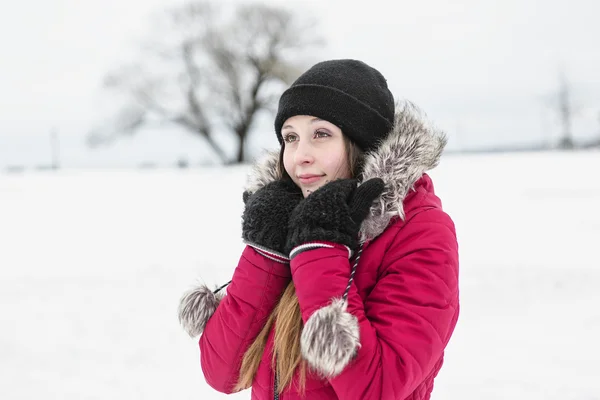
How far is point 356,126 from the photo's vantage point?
4.98 feet

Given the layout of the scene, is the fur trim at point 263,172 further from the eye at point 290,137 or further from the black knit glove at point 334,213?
the black knit glove at point 334,213

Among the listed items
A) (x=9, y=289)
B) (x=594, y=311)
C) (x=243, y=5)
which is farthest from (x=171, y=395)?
(x=243, y=5)

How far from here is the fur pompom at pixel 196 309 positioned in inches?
63.2

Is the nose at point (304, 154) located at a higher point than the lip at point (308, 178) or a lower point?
higher

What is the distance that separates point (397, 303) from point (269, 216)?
1.38ft

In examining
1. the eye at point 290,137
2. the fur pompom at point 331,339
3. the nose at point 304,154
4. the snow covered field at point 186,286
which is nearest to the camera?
the fur pompom at point 331,339

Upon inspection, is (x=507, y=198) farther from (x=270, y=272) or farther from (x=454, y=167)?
(x=270, y=272)

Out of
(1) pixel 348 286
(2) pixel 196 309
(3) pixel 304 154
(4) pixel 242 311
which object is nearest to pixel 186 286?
(2) pixel 196 309

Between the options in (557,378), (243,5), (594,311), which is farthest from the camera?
(243,5)

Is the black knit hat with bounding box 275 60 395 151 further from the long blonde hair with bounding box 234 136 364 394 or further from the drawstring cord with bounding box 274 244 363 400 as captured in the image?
the drawstring cord with bounding box 274 244 363 400

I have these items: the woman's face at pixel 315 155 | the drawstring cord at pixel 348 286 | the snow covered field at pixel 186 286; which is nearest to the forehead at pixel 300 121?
the woman's face at pixel 315 155

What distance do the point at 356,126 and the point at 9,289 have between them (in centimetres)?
565

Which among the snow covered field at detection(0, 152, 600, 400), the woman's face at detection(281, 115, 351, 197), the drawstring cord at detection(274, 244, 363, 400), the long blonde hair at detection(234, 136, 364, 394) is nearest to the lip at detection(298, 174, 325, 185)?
the woman's face at detection(281, 115, 351, 197)

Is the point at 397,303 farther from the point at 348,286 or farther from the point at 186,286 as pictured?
the point at 186,286
